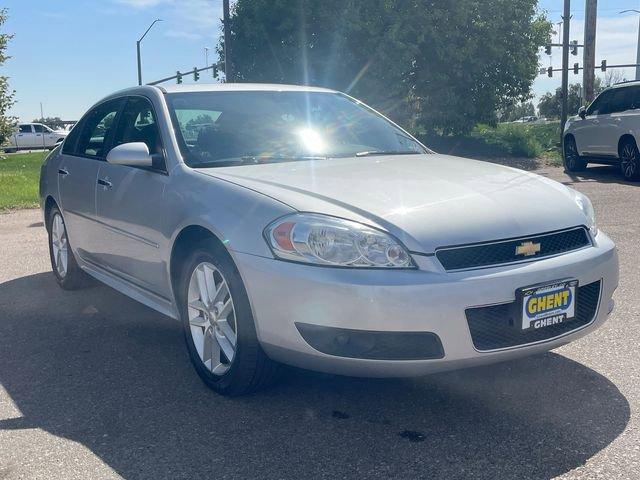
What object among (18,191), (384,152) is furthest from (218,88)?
(18,191)

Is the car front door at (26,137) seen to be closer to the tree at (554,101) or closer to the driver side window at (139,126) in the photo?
the driver side window at (139,126)

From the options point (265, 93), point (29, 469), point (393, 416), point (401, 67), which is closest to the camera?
point (29, 469)

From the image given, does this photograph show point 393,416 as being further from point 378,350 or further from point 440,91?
point 440,91

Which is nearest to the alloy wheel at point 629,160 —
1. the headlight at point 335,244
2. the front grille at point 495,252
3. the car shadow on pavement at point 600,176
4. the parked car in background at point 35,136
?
the car shadow on pavement at point 600,176

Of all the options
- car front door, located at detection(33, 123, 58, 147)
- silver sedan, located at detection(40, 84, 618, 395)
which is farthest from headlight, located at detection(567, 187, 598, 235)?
car front door, located at detection(33, 123, 58, 147)

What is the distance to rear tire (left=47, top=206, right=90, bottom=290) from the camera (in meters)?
5.91

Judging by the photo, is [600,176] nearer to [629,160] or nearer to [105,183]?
[629,160]

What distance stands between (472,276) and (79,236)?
11.0 feet

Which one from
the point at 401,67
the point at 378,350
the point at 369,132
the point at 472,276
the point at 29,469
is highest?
the point at 401,67

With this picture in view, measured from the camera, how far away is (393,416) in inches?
135

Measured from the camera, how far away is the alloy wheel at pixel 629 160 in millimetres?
13266

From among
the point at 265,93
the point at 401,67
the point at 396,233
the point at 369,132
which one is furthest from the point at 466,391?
the point at 401,67

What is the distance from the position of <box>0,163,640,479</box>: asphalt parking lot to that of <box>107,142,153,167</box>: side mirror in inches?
45.0

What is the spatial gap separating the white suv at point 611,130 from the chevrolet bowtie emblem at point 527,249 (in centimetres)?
1099
